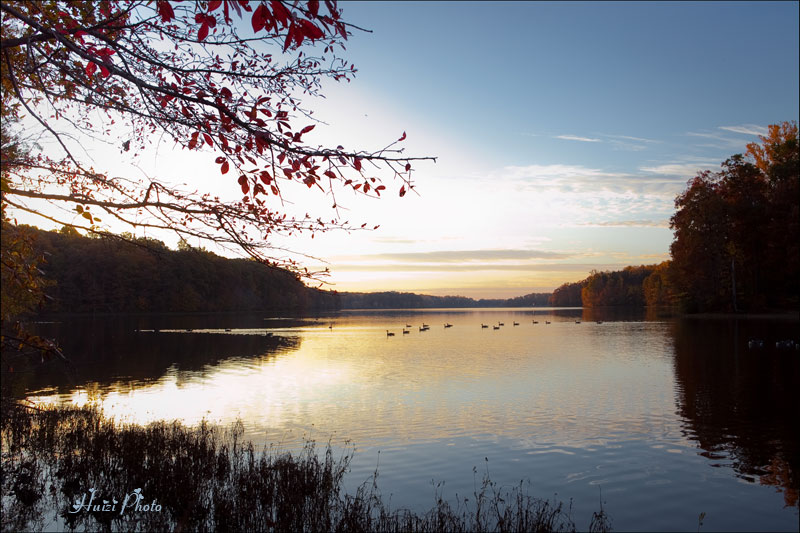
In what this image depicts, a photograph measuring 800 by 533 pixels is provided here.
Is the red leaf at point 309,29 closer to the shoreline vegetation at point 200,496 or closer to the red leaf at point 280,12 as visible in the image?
the red leaf at point 280,12

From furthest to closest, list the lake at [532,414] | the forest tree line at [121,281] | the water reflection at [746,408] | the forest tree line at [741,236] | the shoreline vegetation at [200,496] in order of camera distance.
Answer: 1. the forest tree line at [121,281]
2. the forest tree line at [741,236]
3. the water reflection at [746,408]
4. the lake at [532,414]
5. the shoreline vegetation at [200,496]

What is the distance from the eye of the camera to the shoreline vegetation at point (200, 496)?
28.9ft

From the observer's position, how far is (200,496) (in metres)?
9.82

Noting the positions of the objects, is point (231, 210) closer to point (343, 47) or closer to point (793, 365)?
point (343, 47)

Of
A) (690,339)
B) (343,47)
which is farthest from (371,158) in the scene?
(690,339)

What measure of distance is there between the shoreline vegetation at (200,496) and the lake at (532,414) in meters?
0.69

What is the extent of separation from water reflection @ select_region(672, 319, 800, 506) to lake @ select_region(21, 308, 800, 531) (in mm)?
65

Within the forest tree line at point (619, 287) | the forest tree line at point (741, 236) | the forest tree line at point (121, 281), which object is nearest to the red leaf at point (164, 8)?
the forest tree line at point (741, 236)

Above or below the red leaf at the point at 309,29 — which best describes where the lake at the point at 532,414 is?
below

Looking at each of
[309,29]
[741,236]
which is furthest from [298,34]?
[741,236]

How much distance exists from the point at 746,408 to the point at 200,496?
17637 mm

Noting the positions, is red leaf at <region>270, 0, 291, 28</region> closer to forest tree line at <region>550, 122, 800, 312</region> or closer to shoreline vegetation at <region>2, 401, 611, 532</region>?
shoreline vegetation at <region>2, 401, 611, 532</region>

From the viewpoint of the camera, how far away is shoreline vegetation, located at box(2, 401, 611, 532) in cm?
880

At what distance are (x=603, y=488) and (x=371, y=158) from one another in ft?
31.4
